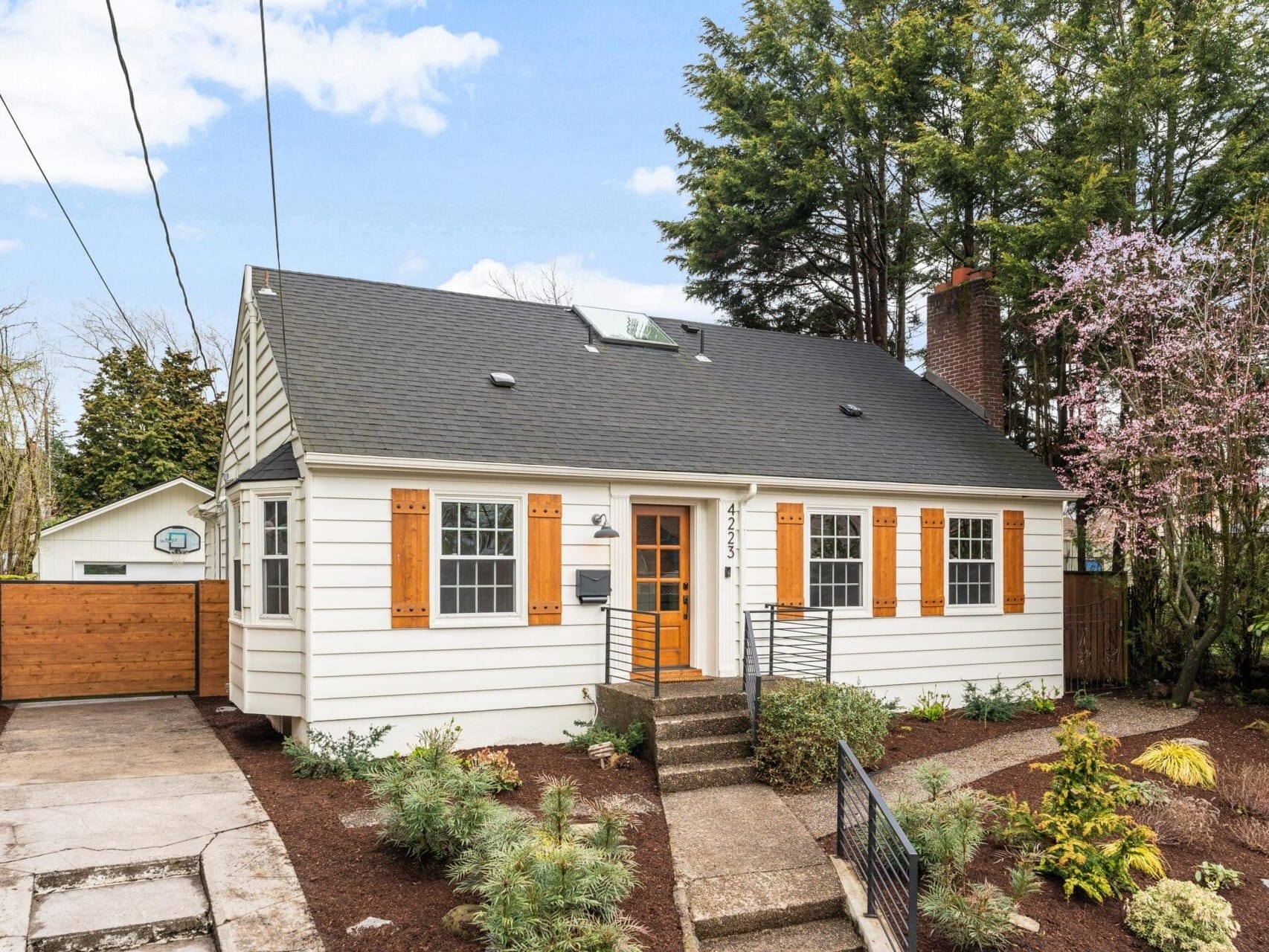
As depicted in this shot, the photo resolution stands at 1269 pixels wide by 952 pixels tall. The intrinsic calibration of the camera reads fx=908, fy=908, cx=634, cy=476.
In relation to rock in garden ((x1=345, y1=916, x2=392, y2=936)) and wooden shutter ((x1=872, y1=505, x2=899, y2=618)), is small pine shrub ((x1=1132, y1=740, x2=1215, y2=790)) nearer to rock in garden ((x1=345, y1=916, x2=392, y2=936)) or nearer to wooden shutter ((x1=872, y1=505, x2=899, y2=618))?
wooden shutter ((x1=872, y1=505, x2=899, y2=618))

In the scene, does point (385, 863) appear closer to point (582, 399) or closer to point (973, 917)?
point (973, 917)

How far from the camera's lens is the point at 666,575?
10289mm

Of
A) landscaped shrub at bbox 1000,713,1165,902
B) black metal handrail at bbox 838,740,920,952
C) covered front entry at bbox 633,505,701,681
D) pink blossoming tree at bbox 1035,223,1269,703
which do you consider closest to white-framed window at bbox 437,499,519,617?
covered front entry at bbox 633,505,701,681

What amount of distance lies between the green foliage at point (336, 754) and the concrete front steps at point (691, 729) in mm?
2363

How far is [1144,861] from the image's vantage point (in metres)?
5.88

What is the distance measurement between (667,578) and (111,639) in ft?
24.7


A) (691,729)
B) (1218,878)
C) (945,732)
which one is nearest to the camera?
(1218,878)

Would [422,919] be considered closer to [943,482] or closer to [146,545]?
[943,482]

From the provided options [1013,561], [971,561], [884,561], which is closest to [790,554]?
[884,561]

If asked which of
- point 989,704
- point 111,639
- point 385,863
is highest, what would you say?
point 111,639

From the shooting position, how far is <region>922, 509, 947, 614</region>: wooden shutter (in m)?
11.4

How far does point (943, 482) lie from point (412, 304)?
23.5ft

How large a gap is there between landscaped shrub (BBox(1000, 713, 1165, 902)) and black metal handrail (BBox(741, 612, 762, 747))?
2431mm

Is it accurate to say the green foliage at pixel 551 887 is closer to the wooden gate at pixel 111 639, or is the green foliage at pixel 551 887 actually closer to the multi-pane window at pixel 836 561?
the multi-pane window at pixel 836 561
